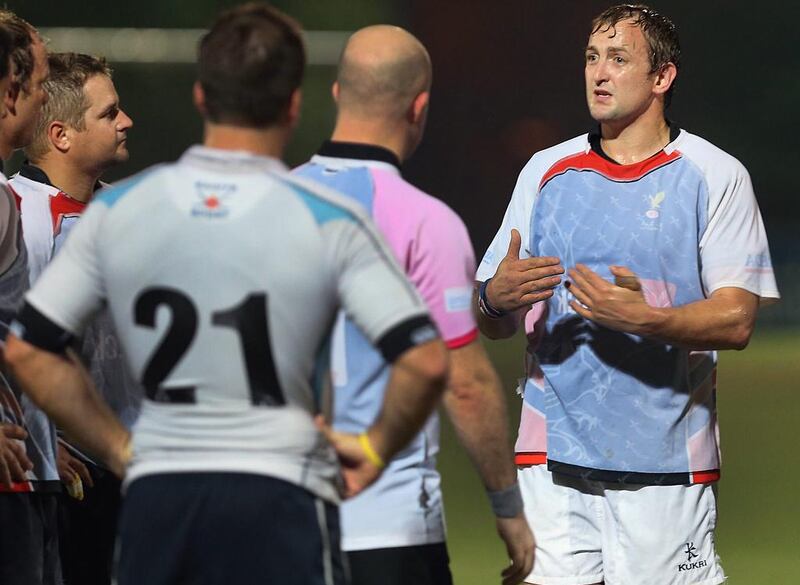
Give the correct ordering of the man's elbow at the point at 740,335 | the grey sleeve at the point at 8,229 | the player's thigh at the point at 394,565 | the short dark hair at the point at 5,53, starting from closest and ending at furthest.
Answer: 1. the player's thigh at the point at 394,565
2. the grey sleeve at the point at 8,229
3. the short dark hair at the point at 5,53
4. the man's elbow at the point at 740,335

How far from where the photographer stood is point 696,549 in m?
4.43

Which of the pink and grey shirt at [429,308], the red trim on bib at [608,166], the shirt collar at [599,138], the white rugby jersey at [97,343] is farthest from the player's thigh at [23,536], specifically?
the shirt collar at [599,138]

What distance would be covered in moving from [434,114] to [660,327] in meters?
15.4

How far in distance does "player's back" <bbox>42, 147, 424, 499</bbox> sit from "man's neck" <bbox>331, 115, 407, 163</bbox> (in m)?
0.74

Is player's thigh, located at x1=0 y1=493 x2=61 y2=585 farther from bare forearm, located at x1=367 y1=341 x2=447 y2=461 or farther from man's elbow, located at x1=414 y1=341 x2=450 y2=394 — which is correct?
man's elbow, located at x1=414 y1=341 x2=450 y2=394

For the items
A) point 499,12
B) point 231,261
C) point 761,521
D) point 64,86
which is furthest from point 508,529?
point 499,12

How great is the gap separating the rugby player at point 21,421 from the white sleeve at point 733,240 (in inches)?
75.6

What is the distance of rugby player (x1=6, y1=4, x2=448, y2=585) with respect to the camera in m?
2.65

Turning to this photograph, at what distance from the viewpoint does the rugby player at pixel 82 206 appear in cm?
465

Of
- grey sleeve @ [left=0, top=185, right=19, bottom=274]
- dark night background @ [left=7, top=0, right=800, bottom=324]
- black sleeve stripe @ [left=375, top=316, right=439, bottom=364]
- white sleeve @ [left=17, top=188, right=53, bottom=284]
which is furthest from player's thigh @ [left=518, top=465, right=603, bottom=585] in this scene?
dark night background @ [left=7, top=0, right=800, bottom=324]

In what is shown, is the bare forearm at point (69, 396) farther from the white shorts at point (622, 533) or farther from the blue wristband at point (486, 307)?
the white shorts at point (622, 533)

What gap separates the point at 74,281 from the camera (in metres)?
2.77

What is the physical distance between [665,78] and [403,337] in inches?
89.6

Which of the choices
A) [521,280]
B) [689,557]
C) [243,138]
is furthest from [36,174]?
[689,557]
